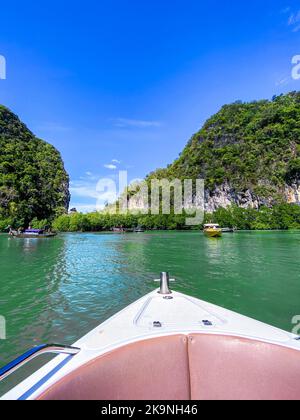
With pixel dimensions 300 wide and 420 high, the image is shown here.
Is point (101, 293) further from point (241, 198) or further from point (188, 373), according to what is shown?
point (241, 198)

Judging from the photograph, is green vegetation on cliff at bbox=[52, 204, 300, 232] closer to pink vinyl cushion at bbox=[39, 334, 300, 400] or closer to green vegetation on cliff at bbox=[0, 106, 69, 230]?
green vegetation on cliff at bbox=[0, 106, 69, 230]

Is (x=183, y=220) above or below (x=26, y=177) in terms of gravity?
below

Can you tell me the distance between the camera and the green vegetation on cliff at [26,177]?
85.4 meters

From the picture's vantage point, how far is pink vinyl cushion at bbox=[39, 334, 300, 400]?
2.34 meters

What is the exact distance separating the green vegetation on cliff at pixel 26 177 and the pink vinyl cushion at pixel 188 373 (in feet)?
285

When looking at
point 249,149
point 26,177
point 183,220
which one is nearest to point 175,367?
point 183,220

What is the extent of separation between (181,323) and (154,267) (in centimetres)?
1287

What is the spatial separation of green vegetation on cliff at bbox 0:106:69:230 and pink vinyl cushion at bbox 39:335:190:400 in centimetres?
8681

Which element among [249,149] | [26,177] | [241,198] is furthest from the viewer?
[249,149]

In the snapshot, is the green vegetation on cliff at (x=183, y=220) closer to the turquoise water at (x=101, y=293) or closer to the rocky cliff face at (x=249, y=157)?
the rocky cliff face at (x=249, y=157)

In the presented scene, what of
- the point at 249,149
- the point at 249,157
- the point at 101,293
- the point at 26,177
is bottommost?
the point at 101,293

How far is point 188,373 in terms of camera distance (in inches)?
102

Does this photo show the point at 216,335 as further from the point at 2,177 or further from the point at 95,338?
the point at 2,177

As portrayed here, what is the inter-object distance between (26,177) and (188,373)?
10478 cm
